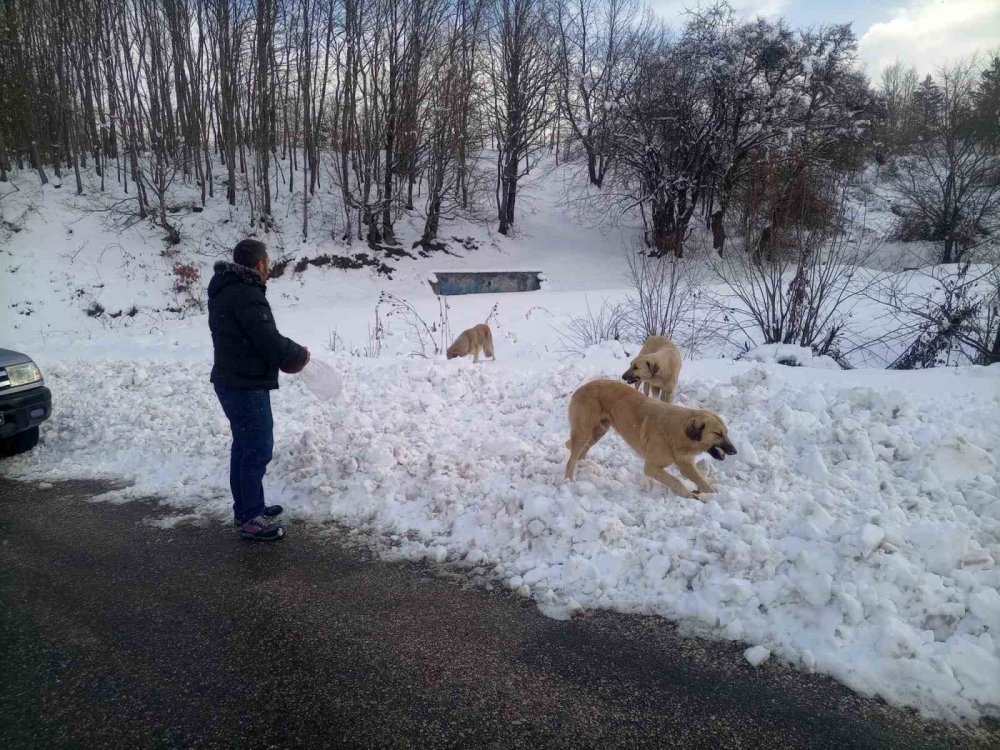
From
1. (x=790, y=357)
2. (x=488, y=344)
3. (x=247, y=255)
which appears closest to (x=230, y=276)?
(x=247, y=255)

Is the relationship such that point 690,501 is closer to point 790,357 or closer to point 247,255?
point 247,255

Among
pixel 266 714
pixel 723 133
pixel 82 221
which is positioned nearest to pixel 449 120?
pixel 723 133

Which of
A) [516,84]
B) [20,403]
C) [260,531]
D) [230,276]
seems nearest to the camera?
[230,276]

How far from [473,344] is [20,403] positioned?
6.21 meters

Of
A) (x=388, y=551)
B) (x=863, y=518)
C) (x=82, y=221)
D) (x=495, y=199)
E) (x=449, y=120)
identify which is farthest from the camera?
(x=495, y=199)

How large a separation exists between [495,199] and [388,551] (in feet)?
99.1

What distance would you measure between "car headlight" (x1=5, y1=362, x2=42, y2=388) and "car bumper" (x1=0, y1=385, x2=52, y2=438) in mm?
117

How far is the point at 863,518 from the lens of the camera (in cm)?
381

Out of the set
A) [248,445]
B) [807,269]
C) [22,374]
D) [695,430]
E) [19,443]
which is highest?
[807,269]

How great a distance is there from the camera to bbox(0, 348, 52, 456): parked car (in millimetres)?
6043

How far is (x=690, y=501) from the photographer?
4.45m

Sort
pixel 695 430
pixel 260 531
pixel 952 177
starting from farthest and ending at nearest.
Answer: pixel 952 177 < pixel 695 430 < pixel 260 531

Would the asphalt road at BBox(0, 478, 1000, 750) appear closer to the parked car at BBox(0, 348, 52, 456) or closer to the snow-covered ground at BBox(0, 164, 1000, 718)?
the snow-covered ground at BBox(0, 164, 1000, 718)

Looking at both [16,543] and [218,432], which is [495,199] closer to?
[218,432]
